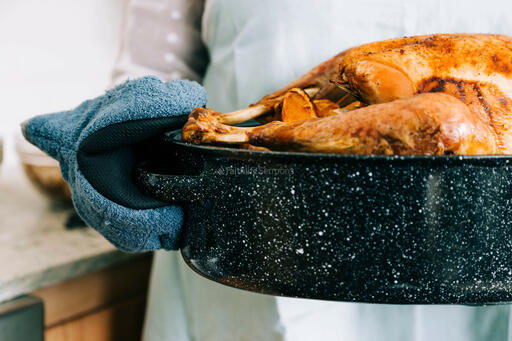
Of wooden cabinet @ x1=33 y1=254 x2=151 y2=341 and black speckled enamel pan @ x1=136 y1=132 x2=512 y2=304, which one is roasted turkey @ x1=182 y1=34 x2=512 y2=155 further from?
wooden cabinet @ x1=33 y1=254 x2=151 y2=341

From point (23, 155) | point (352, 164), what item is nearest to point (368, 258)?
point (352, 164)

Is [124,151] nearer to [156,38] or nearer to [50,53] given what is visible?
[156,38]

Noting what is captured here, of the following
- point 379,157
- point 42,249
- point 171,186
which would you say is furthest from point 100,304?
point 379,157

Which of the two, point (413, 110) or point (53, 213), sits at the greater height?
point (413, 110)

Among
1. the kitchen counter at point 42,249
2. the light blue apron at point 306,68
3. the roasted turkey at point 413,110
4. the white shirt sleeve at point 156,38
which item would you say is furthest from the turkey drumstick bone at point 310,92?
the kitchen counter at point 42,249

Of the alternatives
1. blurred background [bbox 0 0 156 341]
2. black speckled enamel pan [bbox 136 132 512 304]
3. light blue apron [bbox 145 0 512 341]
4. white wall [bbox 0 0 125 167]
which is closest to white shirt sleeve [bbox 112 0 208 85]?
light blue apron [bbox 145 0 512 341]

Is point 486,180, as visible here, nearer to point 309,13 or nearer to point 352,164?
point 352,164
